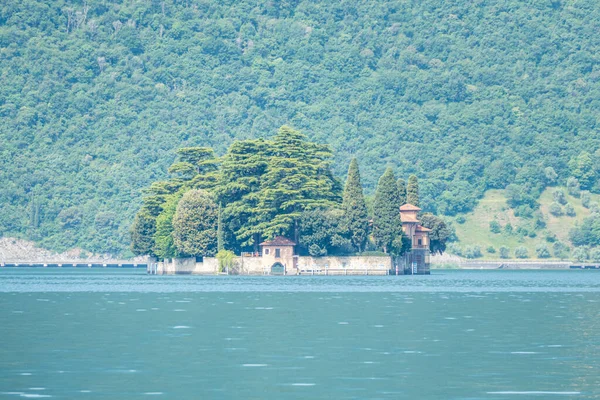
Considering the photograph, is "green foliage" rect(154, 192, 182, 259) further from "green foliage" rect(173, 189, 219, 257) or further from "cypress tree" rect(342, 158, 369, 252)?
"cypress tree" rect(342, 158, 369, 252)

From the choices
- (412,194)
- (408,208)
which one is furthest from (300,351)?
(412,194)

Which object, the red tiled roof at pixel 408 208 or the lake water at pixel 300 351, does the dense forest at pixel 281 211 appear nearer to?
the red tiled roof at pixel 408 208

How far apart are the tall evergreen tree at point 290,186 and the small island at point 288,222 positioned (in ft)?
0.43

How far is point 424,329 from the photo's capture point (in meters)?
59.6

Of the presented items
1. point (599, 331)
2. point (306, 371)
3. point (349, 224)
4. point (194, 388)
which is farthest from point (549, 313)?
point (349, 224)

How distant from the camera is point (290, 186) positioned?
573ft

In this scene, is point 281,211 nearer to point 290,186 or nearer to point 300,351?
point 290,186

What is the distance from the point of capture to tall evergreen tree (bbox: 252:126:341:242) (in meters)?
172

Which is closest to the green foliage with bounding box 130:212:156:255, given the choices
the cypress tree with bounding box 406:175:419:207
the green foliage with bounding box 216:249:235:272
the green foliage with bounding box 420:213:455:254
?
the green foliage with bounding box 216:249:235:272

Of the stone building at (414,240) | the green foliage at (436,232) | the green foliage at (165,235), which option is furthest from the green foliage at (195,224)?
the green foliage at (436,232)

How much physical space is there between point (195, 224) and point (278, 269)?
12.3 metres

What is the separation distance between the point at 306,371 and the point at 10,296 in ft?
199

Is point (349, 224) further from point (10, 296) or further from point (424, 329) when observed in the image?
point (424, 329)

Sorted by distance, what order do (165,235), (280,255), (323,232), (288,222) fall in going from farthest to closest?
(165,235)
(288,222)
(280,255)
(323,232)
